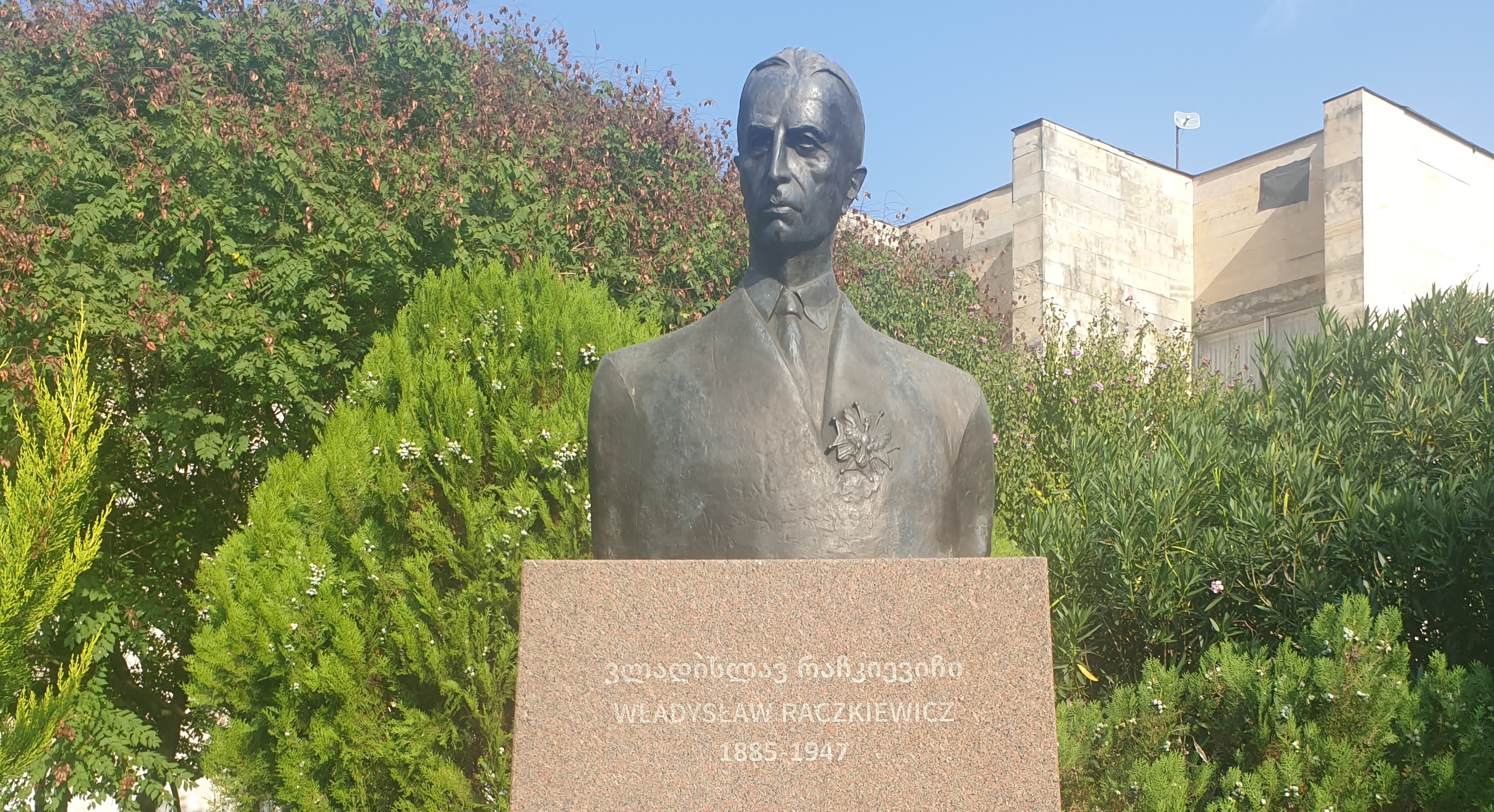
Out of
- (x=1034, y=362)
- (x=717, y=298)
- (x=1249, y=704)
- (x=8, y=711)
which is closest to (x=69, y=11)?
(x=717, y=298)

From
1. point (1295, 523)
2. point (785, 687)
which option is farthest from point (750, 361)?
point (1295, 523)

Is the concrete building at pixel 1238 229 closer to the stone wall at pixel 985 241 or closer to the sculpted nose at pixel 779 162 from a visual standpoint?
the stone wall at pixel 985 241

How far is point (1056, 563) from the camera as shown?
9891 millimetres

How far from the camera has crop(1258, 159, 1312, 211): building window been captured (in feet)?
77.2

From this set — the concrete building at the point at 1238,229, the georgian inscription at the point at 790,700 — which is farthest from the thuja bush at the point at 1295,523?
the concrete building at the point at 1238,229

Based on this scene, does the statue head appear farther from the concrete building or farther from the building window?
the building window

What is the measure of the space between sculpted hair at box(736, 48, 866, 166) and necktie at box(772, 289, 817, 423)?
477 mm

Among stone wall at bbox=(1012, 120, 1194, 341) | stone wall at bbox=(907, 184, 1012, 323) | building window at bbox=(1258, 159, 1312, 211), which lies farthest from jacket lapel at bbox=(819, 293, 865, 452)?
building window at bbox=(1258, 159, 1312, 211)

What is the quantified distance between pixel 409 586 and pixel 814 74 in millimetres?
5690

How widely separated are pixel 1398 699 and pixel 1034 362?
371 inches

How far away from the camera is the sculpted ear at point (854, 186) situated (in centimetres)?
380

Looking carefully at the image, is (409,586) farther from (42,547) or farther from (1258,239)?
(1258,239)

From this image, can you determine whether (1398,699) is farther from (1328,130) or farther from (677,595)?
(1328,130)

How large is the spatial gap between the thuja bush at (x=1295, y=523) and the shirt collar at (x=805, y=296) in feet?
21.0
